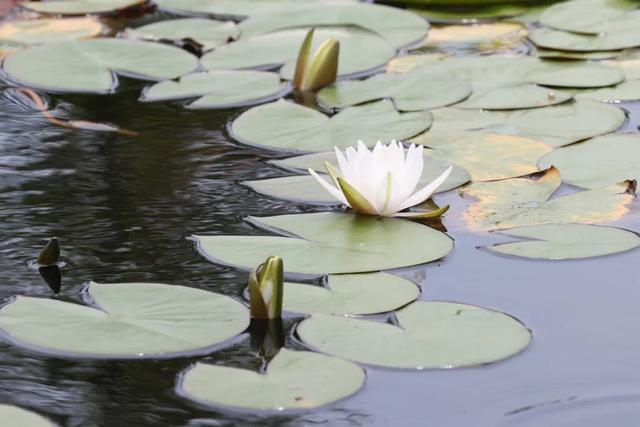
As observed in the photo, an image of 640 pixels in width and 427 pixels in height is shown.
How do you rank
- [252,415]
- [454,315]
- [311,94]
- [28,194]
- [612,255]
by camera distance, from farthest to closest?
1. [311,94]
2. [28,194]
3. [612,255]
4. [454,315]
5. [252,415]

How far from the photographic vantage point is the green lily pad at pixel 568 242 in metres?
1.96

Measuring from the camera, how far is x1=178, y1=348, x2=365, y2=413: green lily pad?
1488 millimetres

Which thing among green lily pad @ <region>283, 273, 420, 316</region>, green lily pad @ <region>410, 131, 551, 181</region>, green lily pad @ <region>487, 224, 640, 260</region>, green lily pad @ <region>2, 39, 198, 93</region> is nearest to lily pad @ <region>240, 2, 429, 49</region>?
green lily pad @ <region>2, 39, 198, 93</region>

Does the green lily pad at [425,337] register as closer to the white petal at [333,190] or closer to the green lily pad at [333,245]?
the green lily pad at [333,245]

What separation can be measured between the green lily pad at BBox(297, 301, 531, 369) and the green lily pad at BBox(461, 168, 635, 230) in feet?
1.30

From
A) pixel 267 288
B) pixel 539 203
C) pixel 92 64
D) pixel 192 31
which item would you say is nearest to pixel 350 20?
pixel 192 31

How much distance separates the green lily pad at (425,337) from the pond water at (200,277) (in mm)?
24

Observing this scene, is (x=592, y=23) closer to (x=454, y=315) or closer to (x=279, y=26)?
(x=279, y=26)

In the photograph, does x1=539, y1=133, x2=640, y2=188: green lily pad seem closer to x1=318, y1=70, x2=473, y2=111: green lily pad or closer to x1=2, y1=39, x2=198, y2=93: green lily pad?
x1=318, y1=70, x2=473, y2=111: green lily pad

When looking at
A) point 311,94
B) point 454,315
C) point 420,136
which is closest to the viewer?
point 454,315

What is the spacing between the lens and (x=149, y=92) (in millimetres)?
2889

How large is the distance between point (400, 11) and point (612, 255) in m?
1.70

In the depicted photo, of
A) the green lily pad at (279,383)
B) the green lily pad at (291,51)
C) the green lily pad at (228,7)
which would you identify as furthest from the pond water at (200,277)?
the green lily pad at (228,7)

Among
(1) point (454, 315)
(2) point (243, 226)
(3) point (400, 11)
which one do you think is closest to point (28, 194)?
(2) point (243, 226)
